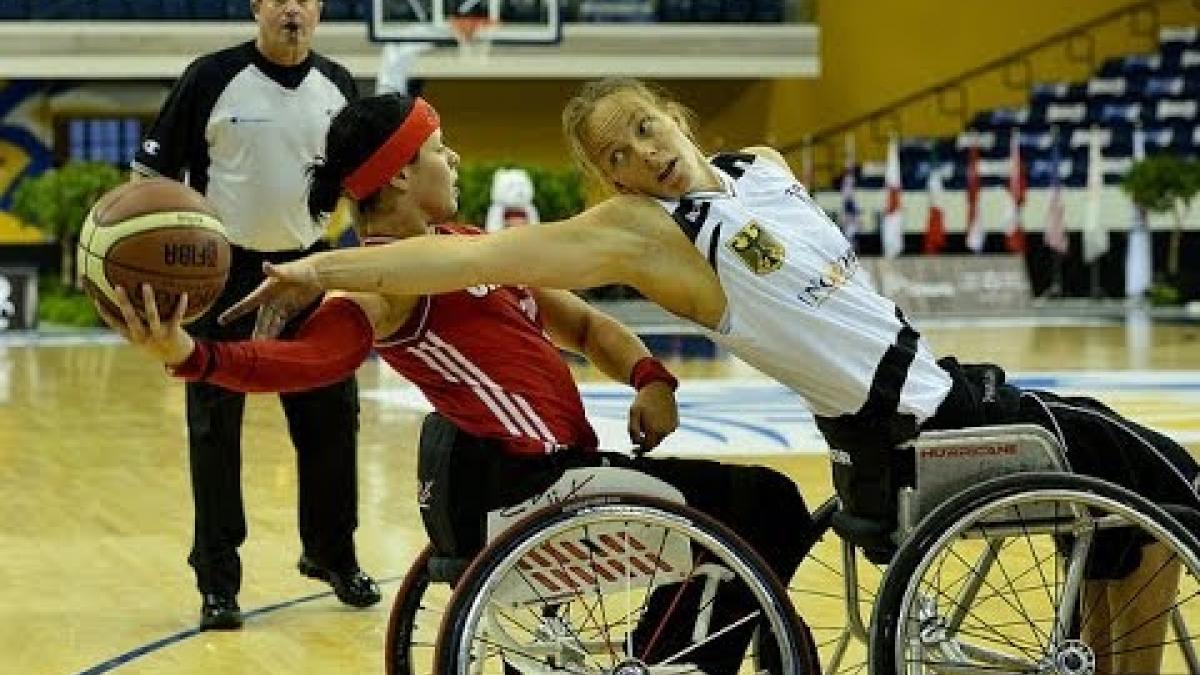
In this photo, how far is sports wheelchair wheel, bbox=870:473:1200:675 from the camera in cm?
393

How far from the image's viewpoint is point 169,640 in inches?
233

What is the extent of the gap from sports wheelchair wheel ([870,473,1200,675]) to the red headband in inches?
47.2

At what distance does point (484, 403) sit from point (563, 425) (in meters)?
0.16

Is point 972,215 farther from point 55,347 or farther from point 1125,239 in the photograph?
point 55,347

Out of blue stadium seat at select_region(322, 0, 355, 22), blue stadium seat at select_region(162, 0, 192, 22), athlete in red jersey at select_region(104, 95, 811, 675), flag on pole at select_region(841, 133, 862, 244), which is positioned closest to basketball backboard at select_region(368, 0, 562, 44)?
blue stadium seat at select_region(322, 0, 355, 22)

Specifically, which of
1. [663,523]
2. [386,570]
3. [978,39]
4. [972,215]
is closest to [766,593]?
[663,523]

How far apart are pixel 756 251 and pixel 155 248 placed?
1034 mm

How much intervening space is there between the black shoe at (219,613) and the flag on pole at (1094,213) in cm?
1693

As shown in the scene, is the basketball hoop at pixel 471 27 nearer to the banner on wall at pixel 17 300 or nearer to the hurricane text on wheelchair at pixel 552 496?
the banner on wall at pixel 17 300

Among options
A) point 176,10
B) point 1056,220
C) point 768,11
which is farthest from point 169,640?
point 768,11

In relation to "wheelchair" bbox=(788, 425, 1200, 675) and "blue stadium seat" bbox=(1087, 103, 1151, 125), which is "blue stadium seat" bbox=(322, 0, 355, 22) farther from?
A: "wheelchair" bbox=(788, 425, 1200, 675)

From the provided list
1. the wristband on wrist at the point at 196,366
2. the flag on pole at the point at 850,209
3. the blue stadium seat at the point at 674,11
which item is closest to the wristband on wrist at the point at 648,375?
the wristband on wrist at the point at 196,366

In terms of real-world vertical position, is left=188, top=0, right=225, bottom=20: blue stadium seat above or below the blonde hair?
above

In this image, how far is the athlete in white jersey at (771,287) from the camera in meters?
4.04
